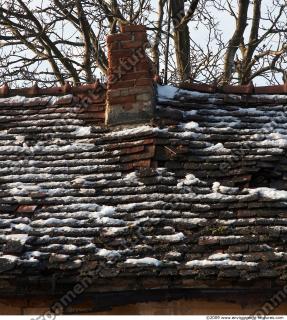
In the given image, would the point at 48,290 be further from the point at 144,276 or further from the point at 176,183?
the point at 176,183

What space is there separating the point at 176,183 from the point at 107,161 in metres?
0.91

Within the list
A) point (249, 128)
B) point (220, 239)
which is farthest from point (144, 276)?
point (249, 128)

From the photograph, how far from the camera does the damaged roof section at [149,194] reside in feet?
21.7

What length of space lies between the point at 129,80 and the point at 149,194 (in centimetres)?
190

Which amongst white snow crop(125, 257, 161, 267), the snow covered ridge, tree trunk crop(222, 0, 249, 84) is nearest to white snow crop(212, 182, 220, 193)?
white snow crop(125, 257, 161, 267)

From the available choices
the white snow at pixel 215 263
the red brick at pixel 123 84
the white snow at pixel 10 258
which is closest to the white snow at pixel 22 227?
the white snow at pixel 10 258

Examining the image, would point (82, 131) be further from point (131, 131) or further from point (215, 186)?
point (215, 186)

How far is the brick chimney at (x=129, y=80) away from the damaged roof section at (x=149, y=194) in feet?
0.59

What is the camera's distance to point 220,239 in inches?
268

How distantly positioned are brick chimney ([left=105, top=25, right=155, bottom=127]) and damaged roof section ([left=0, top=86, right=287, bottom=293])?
0.59 feet

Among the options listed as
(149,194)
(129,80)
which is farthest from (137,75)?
(149,194)

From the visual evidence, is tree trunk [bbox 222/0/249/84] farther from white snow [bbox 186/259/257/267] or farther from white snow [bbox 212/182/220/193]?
white snow [bbox 186/259/257/267]

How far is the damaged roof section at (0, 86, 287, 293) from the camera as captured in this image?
6609mm

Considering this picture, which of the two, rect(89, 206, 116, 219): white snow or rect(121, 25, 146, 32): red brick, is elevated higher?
rect(121, 25, 146, 32): red brick
